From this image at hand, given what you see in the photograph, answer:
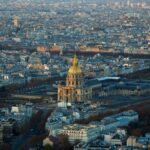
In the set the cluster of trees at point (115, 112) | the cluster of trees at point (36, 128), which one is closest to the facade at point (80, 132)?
the cluster of trees at point (36, 128)

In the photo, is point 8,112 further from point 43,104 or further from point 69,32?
point 69,32

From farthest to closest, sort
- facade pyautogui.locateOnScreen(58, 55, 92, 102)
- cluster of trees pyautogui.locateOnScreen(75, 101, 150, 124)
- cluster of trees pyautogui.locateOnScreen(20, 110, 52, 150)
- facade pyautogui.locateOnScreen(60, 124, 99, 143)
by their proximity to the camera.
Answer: facade pyautogui.locateOnScreen(58, 55, 92, 102)
cluster of trees pyautogui.locateOnScreen(75, 101, 150, 124)
facade pyautogui.locateOnScreen(60, 124, 99, 143)
cluster of trees pyautogui.locateOnScreen(20, 110, 52, 150)

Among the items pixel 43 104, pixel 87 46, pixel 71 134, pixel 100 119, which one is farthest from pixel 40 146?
pixel 87 46

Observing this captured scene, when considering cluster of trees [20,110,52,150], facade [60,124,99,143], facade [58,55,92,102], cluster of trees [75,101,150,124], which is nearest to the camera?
cluster of trees [20,110,52,150]

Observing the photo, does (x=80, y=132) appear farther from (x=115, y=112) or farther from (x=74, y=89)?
(x=74, y=89)

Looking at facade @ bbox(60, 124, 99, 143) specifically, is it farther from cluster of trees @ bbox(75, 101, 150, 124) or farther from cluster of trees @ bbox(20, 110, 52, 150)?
cluster of trees @ bbox(75, 101, 150, 124)

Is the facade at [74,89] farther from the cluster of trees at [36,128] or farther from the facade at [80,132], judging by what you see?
the facade at [80,132]

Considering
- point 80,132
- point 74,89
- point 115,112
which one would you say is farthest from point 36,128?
point 74,89

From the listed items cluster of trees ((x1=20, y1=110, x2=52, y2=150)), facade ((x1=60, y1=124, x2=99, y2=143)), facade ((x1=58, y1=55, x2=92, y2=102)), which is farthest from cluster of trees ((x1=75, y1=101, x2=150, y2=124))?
facade ((x1=58, y1=55, x2=92, y2=102))
